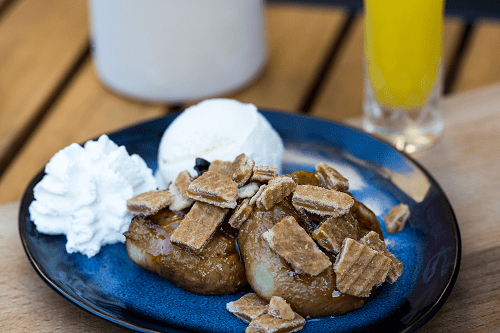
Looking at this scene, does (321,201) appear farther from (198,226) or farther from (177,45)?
(177,45)

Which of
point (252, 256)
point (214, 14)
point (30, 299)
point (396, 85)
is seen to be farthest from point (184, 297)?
point (214, 14)

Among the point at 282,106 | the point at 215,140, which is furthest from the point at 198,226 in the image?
the point at 282,106

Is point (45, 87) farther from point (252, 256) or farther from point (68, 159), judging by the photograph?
point (252, 256)

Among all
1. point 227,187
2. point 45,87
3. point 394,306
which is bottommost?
point 45,87

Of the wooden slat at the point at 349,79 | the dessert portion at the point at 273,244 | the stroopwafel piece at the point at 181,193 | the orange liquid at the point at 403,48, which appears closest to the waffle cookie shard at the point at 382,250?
the dessert portion at the point at 273,244

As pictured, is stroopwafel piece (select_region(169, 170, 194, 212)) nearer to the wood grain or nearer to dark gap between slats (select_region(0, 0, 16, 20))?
the wood grain

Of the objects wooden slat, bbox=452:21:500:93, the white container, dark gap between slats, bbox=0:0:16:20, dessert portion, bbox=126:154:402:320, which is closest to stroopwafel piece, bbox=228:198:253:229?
dessert portion, bbox=126:154:402:320
